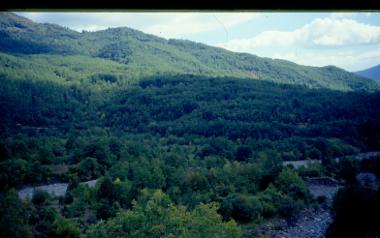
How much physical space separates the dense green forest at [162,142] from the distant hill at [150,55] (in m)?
1.18

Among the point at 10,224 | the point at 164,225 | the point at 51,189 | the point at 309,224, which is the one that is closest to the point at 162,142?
the point at 51,189

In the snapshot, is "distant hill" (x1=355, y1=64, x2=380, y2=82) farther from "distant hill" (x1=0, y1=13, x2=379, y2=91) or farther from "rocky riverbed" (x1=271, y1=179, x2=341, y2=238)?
"rocky riverbed" (x1=271, y1=179, x2=341, y2=238)

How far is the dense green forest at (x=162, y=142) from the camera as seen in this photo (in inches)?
694

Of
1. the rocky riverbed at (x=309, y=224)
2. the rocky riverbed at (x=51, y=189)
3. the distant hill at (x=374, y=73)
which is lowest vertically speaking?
the rocky riverbed at (x=51, y=189)

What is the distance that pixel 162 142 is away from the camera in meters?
44.1

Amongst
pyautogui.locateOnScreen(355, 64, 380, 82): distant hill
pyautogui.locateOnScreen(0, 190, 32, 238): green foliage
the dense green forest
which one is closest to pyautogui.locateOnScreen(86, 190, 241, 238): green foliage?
the dense green forest

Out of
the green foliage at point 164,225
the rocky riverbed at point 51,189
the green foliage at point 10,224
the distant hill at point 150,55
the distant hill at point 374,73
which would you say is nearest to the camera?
the green foliage at point 10,224

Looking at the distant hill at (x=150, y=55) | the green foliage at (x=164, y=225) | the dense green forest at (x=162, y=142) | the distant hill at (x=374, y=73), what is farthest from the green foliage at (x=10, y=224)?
the distant hill at (x=374, y=73)

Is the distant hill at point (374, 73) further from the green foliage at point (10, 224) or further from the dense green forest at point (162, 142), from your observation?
the green foliage at point (10, 224)

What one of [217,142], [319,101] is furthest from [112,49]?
[217,142]

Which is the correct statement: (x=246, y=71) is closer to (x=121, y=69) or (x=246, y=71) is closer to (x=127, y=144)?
(x=121, y=69)

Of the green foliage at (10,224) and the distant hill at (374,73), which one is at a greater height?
the distant hill at (374,73)

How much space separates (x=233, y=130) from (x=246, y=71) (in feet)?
221

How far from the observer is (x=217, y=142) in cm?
3953
